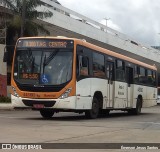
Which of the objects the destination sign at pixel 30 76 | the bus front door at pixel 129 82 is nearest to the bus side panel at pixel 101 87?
the destination sign at pixel 30 76

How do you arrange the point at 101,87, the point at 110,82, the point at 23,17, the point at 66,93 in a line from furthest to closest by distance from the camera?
the point at 23,17 → the point at 110,82 → the point at 101,87 → the point at 66,93

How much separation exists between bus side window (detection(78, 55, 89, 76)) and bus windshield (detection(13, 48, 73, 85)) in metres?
0.54

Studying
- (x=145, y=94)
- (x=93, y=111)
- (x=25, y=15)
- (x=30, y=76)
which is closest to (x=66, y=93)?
(x=30, y=76)

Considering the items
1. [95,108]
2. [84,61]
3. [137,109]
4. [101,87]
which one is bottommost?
[137,109]

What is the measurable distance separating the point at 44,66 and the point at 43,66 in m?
0.04

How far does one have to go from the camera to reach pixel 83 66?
1809cm

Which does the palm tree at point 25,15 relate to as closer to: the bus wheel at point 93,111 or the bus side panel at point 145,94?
the bus side panel at point 145,94

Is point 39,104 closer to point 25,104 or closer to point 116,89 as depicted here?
point 25,104

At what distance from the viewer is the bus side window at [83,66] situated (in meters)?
17.7

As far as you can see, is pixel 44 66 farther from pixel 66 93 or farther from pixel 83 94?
pixel 83 94

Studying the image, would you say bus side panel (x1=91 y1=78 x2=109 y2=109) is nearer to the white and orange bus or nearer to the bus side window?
the white and orange bus

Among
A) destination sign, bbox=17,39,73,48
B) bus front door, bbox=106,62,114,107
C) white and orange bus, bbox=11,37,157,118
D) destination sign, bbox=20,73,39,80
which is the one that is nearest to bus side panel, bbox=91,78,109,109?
white and orange bus, bbox=11,37,157,118

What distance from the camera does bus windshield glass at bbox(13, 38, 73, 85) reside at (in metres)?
17.2

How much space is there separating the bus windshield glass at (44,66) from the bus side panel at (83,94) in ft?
2.42
